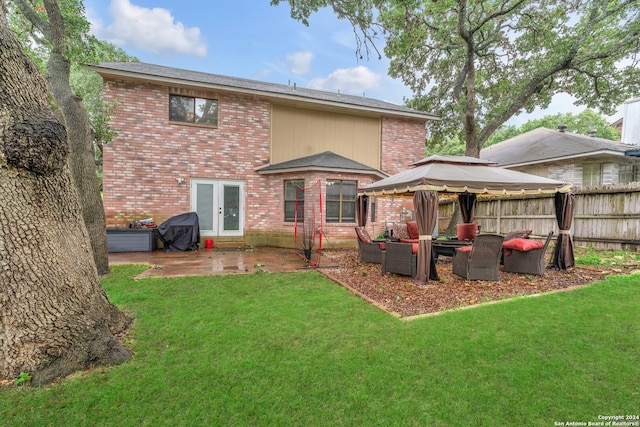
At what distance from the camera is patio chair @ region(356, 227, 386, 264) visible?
6961mm

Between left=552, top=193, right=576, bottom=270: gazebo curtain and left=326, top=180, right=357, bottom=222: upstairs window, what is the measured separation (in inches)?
225

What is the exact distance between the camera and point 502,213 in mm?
11539

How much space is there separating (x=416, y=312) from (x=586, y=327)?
6.18 feet

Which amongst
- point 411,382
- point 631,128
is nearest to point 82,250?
point 411,382

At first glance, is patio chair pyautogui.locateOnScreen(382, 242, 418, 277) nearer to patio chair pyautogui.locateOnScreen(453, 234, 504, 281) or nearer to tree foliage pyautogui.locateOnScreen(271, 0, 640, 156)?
patio chair pyautogui.locateOnScreen(453, 234, 504, 281)

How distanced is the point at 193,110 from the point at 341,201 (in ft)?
19.9

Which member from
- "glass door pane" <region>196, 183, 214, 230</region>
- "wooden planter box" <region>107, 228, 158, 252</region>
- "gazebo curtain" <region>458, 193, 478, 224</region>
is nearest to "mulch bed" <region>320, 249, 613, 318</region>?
"gazebo curtain" <region>458, 193, 478, 224</region>

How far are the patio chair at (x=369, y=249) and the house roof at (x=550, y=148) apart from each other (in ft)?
25.4

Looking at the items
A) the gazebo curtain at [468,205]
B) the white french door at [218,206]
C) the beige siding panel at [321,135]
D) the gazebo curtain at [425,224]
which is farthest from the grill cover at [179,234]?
the gazebo curtain at [468,205]

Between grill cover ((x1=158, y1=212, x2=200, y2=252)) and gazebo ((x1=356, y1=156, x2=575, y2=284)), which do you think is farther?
grill cover ((x1=158, y1=212, x2=200, y2=252))

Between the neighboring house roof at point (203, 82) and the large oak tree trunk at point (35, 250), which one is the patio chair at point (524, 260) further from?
the neighboring house roof at point (203, 82)

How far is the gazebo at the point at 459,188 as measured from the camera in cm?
508

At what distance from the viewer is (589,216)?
29.0 feet

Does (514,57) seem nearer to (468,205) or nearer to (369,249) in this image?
(468,205)
